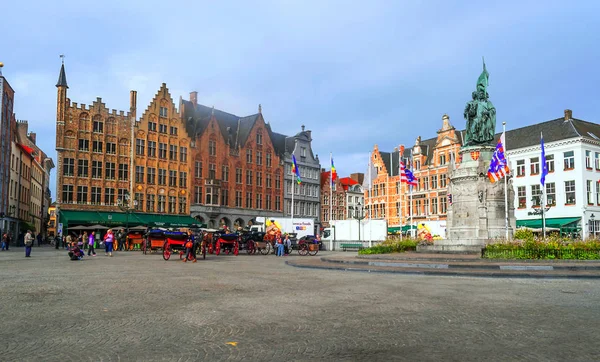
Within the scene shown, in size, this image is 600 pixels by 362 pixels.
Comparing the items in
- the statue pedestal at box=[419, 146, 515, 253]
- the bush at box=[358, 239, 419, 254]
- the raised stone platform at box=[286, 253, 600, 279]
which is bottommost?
the raised stone platform at box=[286, 253, 600, 279]

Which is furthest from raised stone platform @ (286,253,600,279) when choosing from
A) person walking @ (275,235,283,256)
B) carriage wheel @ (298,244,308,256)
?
carriage wheel @ (298,244,308,256)

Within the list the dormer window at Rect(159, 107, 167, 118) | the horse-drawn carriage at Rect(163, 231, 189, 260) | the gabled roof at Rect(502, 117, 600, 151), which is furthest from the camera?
the dormer window at Rect(159, 107, 167, 118)

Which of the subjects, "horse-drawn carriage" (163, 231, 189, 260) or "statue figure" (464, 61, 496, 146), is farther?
"statue figure" (464, 61, 496, 146)

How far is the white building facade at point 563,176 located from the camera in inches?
2012

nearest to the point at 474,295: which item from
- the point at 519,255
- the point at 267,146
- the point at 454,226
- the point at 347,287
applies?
the point at 347,287

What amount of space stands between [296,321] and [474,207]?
2034cm

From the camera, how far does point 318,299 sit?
36.3 feet

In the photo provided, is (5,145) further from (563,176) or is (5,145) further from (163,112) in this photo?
(563,176)

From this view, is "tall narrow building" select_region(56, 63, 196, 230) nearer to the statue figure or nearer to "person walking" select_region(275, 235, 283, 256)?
"person walking" select_region(275, 235, 283, 256)

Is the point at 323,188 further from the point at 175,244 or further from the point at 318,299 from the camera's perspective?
the point at 318,299

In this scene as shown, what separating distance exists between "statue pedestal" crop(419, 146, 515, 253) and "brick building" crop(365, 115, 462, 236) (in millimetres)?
34891

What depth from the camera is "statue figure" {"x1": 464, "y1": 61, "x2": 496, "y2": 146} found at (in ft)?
92.4

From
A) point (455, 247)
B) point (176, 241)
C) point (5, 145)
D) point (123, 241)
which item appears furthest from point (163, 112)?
point (455, 247)

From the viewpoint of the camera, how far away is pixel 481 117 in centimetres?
2819
